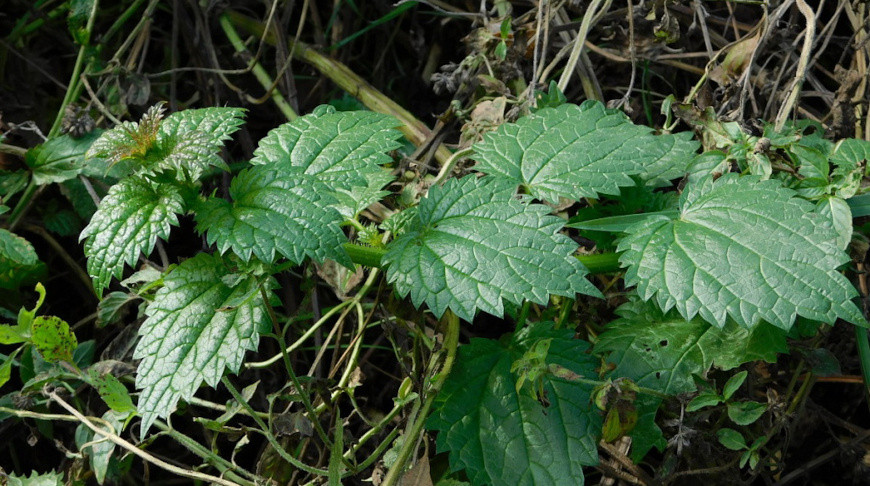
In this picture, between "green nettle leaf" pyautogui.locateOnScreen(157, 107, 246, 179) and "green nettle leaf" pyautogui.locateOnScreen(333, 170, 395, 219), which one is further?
"green nettle leaf" pyautogui.locateOnScreen(333, 170, 395, 219)

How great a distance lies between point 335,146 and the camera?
1877mm

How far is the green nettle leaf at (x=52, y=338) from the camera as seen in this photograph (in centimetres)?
197

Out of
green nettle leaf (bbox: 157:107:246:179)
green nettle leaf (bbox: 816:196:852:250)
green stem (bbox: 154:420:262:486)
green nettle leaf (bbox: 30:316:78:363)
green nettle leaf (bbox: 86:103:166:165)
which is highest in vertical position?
green nettle leaf (bbox: 86:103:166:165)

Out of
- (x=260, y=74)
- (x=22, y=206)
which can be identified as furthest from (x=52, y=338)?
(x=260, y=74)

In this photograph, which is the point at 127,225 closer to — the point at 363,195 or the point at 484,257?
the point at 363,195

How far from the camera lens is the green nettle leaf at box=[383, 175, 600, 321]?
61.6 inches

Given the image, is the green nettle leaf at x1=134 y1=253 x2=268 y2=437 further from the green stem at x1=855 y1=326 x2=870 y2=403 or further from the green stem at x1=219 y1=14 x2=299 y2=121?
the green stem at x1=855 y1=326 x2=870 y2=403

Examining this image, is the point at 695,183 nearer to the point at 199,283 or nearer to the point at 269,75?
the point at 199,283

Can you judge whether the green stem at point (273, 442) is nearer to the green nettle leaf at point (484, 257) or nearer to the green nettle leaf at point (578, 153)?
the green nettle leaf at point (484, 257)

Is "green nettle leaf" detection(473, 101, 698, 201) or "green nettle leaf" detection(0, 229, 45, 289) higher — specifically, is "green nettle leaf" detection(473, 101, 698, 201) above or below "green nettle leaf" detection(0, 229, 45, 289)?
above

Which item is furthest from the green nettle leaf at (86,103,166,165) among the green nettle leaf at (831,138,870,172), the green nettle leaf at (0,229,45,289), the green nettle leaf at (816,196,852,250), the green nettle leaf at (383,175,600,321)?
the green nettle leaf at (831,138,870,172)

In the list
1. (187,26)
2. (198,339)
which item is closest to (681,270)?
(198,339)

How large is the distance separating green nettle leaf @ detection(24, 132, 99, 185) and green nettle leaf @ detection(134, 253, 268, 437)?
2.89ft

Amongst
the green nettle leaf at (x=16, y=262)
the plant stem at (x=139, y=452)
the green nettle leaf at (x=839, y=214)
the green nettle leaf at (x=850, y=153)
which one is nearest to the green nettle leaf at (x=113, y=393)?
the plant stem at (x=139, y=452)
